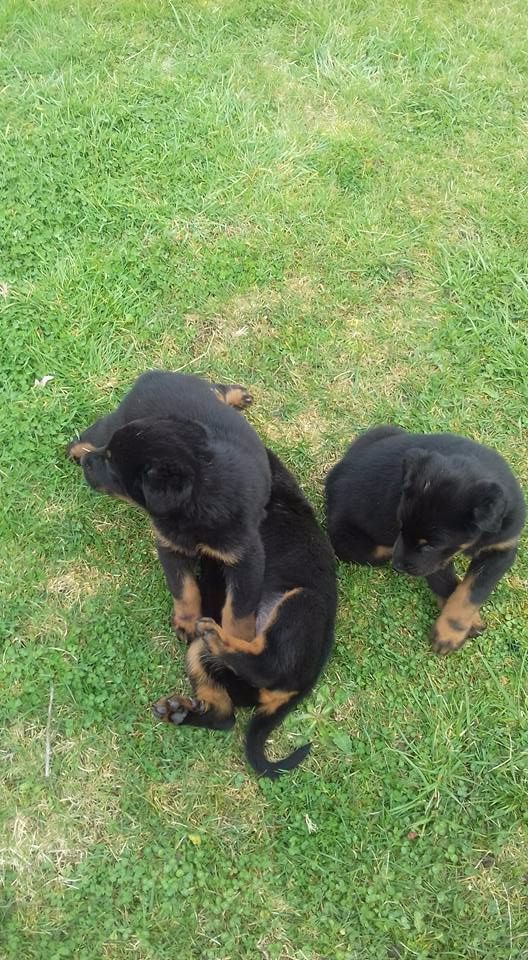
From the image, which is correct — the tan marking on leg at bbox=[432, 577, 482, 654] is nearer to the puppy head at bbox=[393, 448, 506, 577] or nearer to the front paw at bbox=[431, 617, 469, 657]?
the front paw at bbox=[431, 617, 469, 657]

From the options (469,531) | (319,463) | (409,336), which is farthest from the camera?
(409,336)

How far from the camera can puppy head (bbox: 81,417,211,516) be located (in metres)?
3.08

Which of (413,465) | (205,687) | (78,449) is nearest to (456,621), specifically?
(413,465)

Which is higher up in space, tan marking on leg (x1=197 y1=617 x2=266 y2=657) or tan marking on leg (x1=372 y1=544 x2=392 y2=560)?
tan marking on leg (x1=372 y1=544 x2=392 y2=560)

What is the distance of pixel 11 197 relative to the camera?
4855mm

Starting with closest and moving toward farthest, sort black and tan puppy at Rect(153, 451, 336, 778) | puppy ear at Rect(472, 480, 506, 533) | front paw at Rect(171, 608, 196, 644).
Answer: puppy ear at Rect(472, 480, 506, 533)
black and tan puppy at Rect(153, 451, 336, 778)
front paw at Rect(171, 608, 196, 644)

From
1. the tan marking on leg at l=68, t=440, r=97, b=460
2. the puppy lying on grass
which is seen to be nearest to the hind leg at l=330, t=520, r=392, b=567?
the puppy lying on grass

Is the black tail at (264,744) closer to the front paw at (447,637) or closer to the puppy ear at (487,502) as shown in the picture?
the front paw at (447,637)

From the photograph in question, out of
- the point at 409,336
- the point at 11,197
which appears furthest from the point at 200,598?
the point at 11,197

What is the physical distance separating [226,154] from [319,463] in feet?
7.89

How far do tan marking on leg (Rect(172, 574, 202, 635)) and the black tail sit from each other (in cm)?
60

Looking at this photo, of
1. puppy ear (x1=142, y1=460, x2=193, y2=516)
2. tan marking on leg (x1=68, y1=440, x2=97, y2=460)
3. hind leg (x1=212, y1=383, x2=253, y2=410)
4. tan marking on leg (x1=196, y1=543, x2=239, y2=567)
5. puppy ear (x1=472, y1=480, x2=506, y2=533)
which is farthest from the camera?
hind leg (x1=212, y1=383, x2=253, y2=410)

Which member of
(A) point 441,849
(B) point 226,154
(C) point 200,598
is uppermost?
(B) point 226,154

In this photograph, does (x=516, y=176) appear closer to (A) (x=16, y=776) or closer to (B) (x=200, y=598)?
(B) (x=200, y=598)
